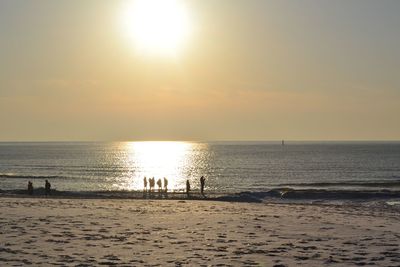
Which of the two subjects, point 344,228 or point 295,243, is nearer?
point 295,243

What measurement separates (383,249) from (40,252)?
31.0 feet

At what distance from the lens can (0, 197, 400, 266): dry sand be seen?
520 inches

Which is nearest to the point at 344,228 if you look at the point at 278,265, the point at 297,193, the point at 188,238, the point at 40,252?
the point at 188,238

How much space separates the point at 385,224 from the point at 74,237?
43.1 ft

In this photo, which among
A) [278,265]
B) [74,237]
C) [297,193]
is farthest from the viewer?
[297,193]

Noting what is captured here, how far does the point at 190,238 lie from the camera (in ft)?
54.9

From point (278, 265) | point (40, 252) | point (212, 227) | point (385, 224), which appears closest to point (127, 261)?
point (40, 252)

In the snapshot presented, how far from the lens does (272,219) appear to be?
74.5ft

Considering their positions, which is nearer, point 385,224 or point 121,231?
point 121,231

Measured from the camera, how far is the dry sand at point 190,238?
13.2m

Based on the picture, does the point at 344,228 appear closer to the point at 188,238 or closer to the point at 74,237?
the point at 188,238

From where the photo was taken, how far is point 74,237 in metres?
16.2

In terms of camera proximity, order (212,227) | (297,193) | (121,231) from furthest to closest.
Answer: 1. (297,193)
2. (212,227)
3. (121,231)

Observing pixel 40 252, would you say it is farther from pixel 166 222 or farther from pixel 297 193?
pixel 297 193
